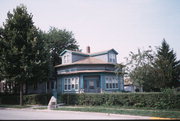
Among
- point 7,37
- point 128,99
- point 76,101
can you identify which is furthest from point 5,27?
point 128,99

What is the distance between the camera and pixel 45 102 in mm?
25328

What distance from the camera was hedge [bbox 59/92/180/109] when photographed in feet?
53.8

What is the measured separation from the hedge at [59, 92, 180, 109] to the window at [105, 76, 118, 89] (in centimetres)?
785

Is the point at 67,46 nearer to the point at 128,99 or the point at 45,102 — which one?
the point at 45,102

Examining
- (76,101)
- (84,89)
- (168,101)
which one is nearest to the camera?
(168,101)

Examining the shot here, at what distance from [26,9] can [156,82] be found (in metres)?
21.8

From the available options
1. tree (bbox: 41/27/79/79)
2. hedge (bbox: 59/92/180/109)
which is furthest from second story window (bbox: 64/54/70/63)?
tree (bbox: 41/27/79/79)

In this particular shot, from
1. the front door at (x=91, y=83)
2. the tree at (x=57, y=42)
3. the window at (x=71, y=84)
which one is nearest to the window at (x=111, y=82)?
the front door at (x=91, y=83)

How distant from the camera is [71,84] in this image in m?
29.5

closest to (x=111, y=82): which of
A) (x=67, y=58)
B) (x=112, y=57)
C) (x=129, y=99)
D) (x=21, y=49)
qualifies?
(x=112, y=57)

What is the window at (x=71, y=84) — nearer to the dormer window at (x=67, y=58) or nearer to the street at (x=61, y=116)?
the dormer window at (x=67, y=58)

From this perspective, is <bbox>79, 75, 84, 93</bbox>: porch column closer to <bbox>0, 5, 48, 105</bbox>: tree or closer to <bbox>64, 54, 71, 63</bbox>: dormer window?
<bbox>64, 54, 71, 63</bbox>: dormer window

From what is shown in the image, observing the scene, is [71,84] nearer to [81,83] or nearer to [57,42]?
[81,83]

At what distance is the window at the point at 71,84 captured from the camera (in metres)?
28.8
